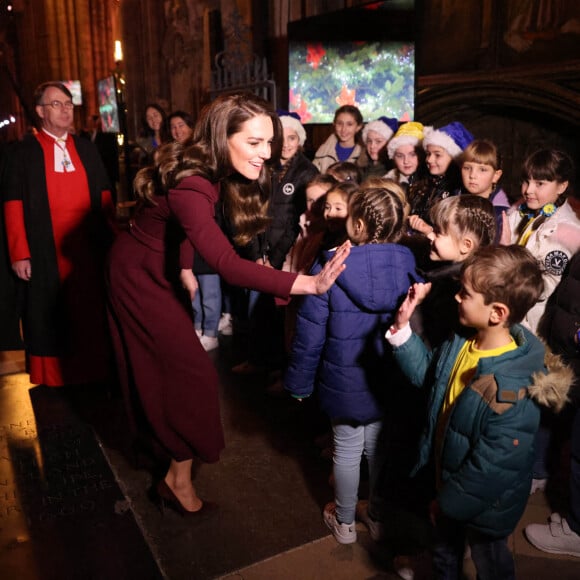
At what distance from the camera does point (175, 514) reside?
277 centimetres

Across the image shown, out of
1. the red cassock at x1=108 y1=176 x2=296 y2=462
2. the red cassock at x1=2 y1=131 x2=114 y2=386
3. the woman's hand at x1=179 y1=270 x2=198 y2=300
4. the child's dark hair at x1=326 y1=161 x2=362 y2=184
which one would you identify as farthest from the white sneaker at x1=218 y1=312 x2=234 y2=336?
the red cassock at x1=108 y1=176 x2=296 y2=462

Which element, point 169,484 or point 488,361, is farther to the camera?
point 169,484

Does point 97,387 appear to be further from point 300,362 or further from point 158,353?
point 300,362

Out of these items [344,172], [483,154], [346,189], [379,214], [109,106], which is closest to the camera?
[379,214]

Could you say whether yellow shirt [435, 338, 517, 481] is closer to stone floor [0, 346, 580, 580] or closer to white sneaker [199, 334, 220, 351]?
stone floor [0, 346, 580, 580]

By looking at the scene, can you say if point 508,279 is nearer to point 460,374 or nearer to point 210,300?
point 460,374

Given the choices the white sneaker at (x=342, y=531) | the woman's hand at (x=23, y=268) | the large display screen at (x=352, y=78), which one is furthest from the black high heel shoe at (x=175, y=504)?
the large display screen at (x=352, y=78)

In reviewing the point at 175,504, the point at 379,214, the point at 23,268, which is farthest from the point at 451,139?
the point at 23,268

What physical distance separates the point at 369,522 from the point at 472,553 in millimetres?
667

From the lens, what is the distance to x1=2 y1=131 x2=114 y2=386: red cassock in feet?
12.6

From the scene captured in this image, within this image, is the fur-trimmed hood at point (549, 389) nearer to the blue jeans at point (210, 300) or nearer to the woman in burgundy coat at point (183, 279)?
the woman in burgundy coat at point (183, 279)

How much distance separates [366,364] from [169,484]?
1189 mm

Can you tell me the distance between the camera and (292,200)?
4.39m

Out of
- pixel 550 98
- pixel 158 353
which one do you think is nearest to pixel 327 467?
pixel 158 353
